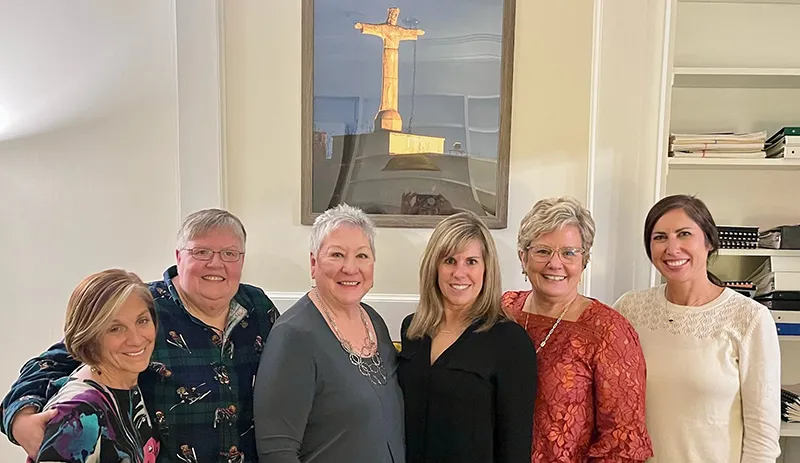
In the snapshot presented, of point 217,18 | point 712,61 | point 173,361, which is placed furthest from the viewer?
point 712,61

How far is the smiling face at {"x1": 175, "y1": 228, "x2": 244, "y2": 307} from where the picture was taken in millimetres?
1490

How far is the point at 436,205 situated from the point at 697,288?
0.99 meters

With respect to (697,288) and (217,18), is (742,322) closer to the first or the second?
(697,288)

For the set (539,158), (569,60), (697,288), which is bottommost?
(697,288)

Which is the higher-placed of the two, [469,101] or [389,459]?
[469,101]

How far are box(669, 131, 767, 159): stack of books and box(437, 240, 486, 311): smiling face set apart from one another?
1.18 m

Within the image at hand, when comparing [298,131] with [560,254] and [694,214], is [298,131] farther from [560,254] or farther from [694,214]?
[694,214]

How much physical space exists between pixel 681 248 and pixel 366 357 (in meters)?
1.03

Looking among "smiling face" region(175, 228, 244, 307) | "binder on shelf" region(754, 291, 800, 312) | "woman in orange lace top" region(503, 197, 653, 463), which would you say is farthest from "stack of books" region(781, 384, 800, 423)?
"smiling face" region(175, 228, 244, 307)

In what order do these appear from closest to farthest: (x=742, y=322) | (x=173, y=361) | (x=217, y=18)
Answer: (x=173, y=361)
(x=742, y=322)
(x=217, y=18)

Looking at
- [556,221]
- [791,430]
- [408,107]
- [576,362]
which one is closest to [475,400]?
[576,362]

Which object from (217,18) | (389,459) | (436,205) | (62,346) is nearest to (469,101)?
(436,205)

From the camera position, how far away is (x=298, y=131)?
2260 mm

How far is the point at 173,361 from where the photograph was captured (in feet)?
4.73
